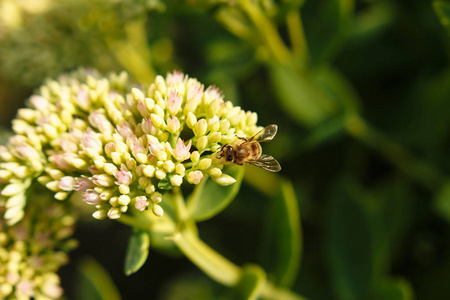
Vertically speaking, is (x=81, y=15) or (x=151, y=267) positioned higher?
(x=81, y=15)

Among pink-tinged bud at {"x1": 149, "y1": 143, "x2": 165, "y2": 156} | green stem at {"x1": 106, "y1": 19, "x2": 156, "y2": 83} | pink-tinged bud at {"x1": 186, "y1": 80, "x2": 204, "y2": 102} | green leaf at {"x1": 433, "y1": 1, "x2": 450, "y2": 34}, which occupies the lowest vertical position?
pink-tinged bud at {"x1": 149, "y1": 143, "x2": 165, "y2": 156}

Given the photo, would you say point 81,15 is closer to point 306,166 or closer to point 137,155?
point 137,155

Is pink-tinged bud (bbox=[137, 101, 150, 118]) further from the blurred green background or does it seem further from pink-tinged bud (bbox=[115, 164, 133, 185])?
the blurred green background

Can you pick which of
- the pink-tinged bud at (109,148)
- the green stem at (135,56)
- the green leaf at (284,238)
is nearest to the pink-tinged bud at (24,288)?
the pink-tinged bud at (109,148)

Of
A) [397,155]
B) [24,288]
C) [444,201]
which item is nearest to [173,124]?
[24,288]

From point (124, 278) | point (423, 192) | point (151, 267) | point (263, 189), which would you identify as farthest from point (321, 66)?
point (124, 278)

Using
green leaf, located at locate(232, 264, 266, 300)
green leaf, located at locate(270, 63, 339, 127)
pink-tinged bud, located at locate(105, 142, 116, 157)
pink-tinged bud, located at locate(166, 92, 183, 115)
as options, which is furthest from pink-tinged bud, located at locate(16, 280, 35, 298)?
green leaf, located at locate(270, 63, 339, 127)
